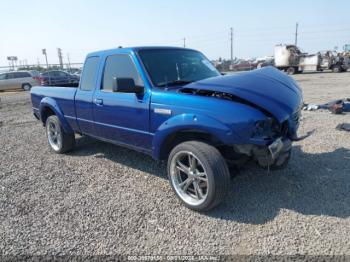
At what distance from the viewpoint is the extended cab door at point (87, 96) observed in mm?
4957

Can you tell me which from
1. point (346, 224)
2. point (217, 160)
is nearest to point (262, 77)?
point (217, 160)

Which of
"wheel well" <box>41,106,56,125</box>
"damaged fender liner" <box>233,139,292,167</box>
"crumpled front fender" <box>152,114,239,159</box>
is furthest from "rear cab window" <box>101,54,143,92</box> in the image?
"wheel well" <box>41,106,56,125</box>

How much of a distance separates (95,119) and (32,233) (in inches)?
81.6

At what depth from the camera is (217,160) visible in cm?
334

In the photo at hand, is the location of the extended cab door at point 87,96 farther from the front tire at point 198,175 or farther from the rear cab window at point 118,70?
A: the front tire at point 198,175

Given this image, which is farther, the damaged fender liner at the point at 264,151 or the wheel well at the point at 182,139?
the wheel well at the point at 182,139

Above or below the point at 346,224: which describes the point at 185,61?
above

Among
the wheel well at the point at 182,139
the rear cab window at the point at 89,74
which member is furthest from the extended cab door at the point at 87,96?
the wheel well at the point at 182,139

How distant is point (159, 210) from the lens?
367cm

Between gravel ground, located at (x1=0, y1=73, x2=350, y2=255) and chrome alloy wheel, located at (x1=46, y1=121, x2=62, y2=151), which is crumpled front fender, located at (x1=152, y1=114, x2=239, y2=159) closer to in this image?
gravel ground, located at (x1=0, y1=73, x2=350, y2=255)

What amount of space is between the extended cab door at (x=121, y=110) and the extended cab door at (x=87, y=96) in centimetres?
18

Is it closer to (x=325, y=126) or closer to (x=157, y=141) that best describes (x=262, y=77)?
(x=157, y=141)

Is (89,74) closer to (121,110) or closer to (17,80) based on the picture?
(121,110)

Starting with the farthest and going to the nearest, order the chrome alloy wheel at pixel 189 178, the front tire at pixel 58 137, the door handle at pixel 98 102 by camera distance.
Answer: the front tire at pixel 58 137 → the door handle at pixel 98 102 → the chrome alloy wheel at pixel 189 178
